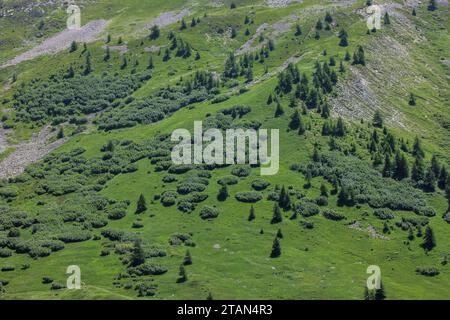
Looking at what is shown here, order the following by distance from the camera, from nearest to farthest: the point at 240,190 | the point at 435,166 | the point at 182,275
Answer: the point at 182,275
the point at 240,190
the point at 435,166

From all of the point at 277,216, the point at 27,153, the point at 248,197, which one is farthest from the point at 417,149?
the point at 27,153

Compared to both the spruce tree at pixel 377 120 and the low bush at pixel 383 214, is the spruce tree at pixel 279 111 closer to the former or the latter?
the spruce tree at pixel 377 120

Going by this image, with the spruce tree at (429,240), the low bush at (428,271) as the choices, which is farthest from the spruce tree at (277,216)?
the spruce tree at (429,240)

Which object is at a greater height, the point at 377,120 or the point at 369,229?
the point at 377,120

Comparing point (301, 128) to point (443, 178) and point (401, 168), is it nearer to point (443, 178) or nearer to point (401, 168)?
point (401, 168)

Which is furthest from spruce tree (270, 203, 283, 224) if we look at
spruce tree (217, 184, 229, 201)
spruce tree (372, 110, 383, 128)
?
spruce tree (372, 110, 383, 128)

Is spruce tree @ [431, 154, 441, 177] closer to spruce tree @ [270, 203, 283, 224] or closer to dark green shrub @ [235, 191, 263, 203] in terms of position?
dark green shrub @ [235, 191, 263, 203]

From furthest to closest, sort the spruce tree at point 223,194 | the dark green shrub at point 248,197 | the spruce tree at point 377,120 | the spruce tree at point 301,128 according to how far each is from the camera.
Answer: the spruce tree at point 377,120, the spruce tree at point 301,128, the spruce tree at point 223,194, the dark green shrub at point 248,197

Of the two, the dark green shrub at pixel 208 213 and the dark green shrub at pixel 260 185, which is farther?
the dark green shrub at pixel 260 185

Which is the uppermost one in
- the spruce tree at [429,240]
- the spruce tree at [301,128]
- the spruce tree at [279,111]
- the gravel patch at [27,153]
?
the spruce tree at [279,111]
